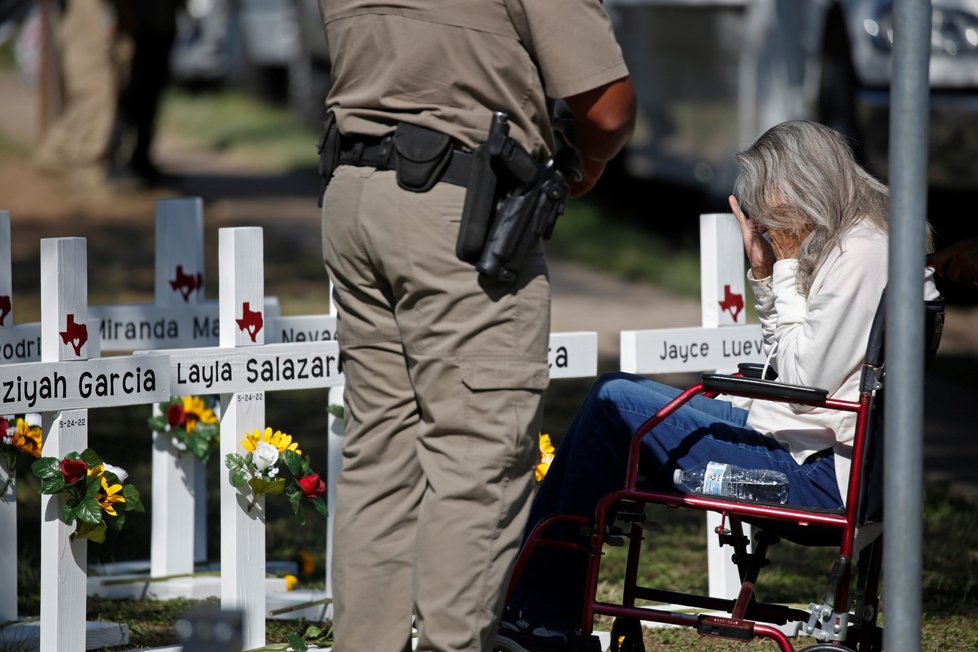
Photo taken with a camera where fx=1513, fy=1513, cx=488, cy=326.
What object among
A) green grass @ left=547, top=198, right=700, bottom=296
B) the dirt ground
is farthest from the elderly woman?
green grass @ left=547, top=198, right=700, bottom=296

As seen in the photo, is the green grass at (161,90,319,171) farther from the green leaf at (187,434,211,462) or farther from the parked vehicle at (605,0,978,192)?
the green leaf at (187,434,211,462)

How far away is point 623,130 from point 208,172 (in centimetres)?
1297

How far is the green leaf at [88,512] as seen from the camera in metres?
3.52

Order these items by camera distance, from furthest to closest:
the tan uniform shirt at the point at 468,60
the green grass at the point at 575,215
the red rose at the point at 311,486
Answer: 1. the green grass at the point at 575,215
2. the red rose at the point at 311,486
3. the tan uniform shirt at the point at 468,60

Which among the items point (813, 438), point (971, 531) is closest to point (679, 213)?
point (971, 531)

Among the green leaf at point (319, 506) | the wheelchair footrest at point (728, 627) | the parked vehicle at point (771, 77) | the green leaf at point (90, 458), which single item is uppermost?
the parked vehicle at point (771, 77)

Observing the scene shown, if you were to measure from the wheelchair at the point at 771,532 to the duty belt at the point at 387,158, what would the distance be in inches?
28.0

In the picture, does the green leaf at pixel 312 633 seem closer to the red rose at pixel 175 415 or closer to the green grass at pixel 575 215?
the red rose at pixel 175 415

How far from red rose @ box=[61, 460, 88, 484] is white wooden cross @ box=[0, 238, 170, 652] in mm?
56

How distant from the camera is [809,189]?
3.32 metres

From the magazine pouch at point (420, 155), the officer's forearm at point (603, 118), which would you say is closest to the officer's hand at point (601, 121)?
the officer's forearm at point (603, 118)

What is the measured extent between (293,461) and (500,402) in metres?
1.12

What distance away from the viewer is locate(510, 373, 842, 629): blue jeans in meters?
3.43

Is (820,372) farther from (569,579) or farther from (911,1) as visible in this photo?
(911,1)
